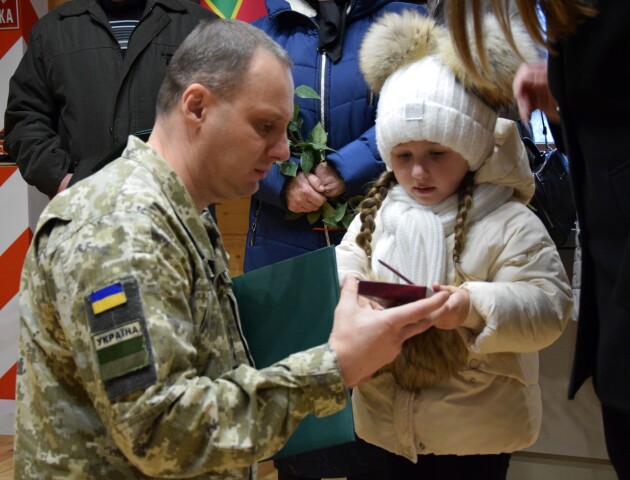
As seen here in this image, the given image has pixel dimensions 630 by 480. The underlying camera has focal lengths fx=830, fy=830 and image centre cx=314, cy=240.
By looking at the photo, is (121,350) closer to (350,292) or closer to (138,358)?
(138,358)

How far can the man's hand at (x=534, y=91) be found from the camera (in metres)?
1.39

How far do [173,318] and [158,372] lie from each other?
9cm

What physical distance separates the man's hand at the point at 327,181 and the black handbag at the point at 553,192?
0.57 metres

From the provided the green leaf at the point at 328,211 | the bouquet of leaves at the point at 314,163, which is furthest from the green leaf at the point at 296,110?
the green leaf at the point at 328,211

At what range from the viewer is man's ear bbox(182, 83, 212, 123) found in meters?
1.46

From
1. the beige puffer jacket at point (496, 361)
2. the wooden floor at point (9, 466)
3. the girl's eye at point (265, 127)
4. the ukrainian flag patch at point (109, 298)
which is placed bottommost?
the wooden floor at point (9, 466)

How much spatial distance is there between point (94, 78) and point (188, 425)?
2.00 metres

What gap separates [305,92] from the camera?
99.5 inches

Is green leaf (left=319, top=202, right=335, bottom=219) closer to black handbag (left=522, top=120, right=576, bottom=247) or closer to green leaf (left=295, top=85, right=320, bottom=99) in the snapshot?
green leaf (left=295, top=85, right=320, bottom=99)

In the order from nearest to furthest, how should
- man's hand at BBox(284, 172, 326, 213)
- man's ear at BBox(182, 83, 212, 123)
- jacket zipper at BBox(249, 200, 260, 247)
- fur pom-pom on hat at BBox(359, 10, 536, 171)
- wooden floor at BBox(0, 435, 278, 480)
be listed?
man's ear at BBox(182, 83, 212, 123)
fur pom-pom on hat at BBox(359, 10, 536, 171)
man's hand at BBox(284, 172, 326, 213)
jacket zipper at BBox(249, 200, 260, 247)
wooden floor at BBox(0, 435, 278, 480)

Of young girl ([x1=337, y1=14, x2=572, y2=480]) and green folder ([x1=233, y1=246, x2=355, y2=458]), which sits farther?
young girl ([x1=337, y1=14, x2=572, y2=480])

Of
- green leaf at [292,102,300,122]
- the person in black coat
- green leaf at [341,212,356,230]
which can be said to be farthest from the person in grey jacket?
the person in black coat

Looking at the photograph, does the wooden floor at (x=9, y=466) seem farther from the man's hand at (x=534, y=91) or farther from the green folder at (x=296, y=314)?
the man's hand at (x=534, y=91)

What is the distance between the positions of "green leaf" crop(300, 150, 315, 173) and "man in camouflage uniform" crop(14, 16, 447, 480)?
2.97 ft
